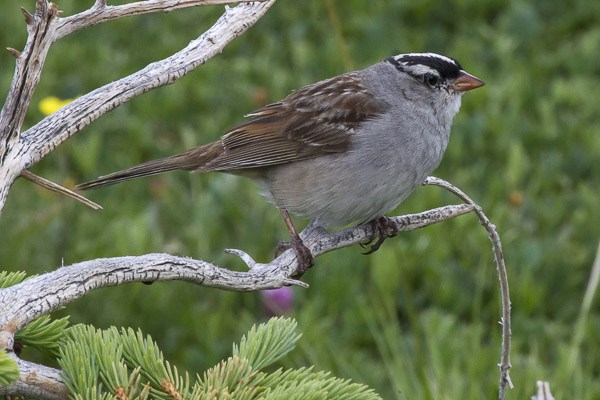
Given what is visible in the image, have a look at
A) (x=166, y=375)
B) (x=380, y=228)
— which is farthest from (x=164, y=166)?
(x=166, y=375)

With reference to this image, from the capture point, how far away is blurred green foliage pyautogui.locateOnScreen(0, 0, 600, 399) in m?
4.90

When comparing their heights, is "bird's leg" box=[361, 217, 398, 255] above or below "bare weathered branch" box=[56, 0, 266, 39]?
below

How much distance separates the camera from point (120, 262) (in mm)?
1916

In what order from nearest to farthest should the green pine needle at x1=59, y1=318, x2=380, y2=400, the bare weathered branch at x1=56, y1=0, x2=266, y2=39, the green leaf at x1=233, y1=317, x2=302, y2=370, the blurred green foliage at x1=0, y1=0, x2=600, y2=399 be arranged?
the green pine needle at x1=59, y1=318, x2=380, y2=400 → the green leaf at x1=233, y1=317, x2=302, y2=370 → the bare weathered branch at x1=56, y1=0, x2=266, y2=39 → the blurred green foliage at x1=0, y1=0, x2=600, y2=399

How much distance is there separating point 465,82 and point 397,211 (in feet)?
6.25

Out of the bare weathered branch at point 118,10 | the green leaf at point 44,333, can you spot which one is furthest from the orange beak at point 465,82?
the green leaf at point 44,333

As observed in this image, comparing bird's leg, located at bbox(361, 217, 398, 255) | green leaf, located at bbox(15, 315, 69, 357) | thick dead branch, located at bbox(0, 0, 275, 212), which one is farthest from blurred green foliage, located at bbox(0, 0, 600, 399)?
green leaf, located at bbox(15, 315, 69, 357)

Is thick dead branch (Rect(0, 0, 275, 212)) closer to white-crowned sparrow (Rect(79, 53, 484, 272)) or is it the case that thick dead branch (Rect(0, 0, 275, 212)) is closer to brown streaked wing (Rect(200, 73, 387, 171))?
white-crowned sparrow (Rect(79, 53, 484, 272))

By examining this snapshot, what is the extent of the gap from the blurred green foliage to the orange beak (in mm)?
520

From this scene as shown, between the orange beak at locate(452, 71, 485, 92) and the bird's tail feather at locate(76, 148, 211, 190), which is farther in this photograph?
the orange beak at locate(452, 71, 485, 92)

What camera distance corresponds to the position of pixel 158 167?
4.05 meters

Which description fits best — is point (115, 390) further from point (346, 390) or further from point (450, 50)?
point (450, 50)

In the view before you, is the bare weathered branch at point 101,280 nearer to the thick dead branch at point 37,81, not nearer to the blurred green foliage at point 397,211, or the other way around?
the thick dead branch at point 37,81

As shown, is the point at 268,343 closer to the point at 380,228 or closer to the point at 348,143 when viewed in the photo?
the point at 380,228
